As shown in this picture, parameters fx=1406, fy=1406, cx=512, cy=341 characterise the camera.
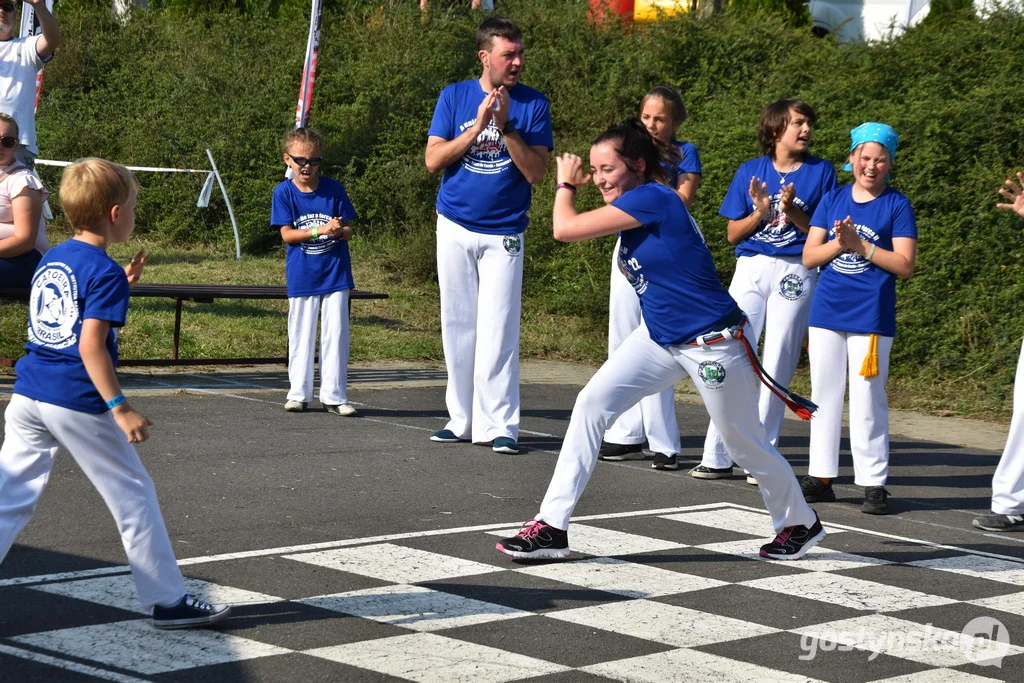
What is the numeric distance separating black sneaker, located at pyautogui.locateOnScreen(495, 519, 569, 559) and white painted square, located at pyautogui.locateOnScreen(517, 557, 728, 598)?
58 mm

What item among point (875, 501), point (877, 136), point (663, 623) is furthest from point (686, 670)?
point (877, 136)

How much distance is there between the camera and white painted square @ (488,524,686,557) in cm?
630

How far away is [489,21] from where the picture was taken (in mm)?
8586

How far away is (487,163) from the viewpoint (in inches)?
341

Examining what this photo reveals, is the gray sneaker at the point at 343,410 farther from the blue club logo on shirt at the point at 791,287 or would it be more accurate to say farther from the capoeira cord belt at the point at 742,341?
the capoeira cord belt at the point at 742,341

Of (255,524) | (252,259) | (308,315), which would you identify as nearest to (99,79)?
(252,259)

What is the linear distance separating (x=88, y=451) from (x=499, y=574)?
183 centimetres

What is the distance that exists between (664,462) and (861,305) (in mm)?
1622

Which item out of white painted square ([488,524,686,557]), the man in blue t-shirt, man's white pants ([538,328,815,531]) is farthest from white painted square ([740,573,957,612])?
the man in blue t-shirt

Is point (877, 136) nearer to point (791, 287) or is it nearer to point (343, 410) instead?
point (791, 287)

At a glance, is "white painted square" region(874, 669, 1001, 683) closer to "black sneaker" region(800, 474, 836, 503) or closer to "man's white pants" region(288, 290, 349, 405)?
"black sneaker" region(800, 474, 836, 503)

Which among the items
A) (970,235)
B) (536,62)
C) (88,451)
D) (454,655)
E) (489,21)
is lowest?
(454,655)

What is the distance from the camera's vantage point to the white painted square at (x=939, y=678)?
464cm

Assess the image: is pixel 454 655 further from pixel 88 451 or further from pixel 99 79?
pixel 99 79
